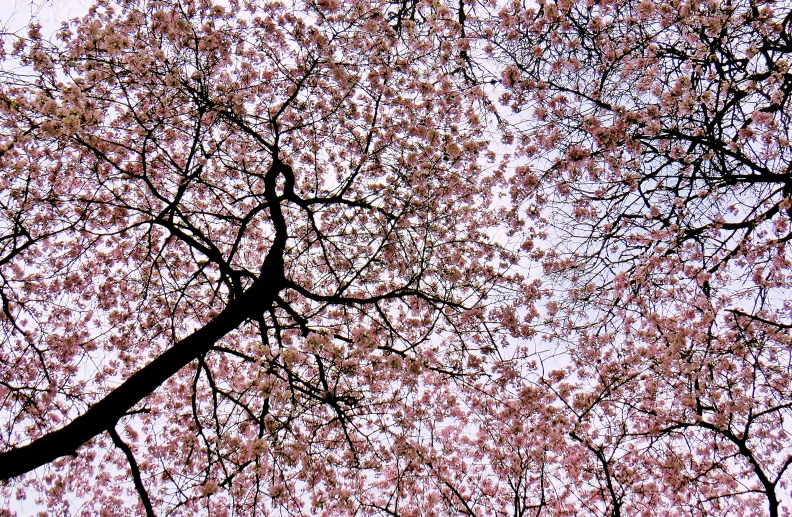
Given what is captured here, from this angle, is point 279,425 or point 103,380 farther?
point 103,380

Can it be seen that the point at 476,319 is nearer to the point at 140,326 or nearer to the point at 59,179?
the point at 140,326

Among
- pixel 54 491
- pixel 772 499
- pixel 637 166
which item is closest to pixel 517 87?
pixel 637 166

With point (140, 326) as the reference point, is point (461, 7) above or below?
above

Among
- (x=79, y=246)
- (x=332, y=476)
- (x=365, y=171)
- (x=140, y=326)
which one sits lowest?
(x=332, y=476)

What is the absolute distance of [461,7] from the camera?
7816 millimetres

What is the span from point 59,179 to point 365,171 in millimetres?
4724

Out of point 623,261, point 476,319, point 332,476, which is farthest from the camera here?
point 623,261

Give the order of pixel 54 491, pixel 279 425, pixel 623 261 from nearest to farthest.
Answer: pixel 279 425 < pixel 623 261 < pixel 54 491

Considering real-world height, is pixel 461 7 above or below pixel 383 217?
above

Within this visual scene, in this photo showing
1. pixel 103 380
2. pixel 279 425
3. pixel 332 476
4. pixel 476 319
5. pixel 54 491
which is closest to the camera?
pixel 279 425

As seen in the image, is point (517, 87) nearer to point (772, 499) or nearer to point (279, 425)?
point (279, 425)

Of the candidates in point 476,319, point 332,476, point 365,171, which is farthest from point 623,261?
point 332,476

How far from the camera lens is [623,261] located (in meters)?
7.80

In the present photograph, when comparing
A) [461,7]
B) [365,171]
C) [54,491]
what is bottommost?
[54,491]
